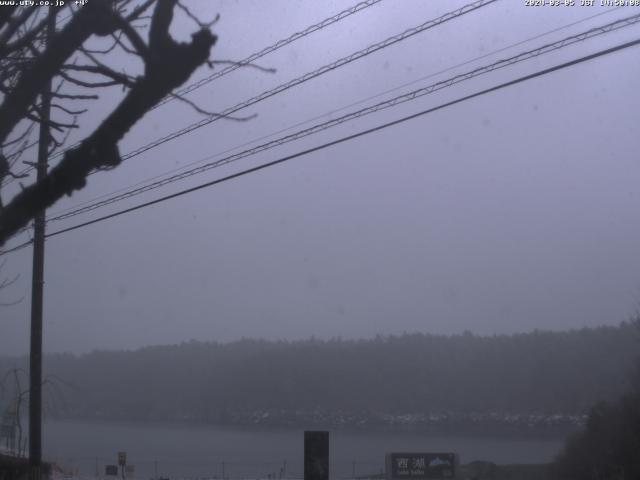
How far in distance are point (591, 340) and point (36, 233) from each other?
48.4 meters

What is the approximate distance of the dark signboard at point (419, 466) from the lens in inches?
1231

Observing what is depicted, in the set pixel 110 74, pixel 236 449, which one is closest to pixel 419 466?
pixel 236 449

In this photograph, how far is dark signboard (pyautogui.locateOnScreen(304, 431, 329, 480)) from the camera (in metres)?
13.1

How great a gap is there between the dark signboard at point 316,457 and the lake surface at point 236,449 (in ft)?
75.5

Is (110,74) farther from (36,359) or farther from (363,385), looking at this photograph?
(363,385)

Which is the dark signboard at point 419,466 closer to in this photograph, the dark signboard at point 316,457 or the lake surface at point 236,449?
the lake surface at point 236,449

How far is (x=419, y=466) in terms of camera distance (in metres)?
31.6

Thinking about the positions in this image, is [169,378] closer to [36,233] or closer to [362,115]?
[36,233]

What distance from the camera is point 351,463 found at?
137 feet

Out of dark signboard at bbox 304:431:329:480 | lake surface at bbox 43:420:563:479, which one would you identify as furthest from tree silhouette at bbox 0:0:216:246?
lake surface at bbox 43:420:563:479

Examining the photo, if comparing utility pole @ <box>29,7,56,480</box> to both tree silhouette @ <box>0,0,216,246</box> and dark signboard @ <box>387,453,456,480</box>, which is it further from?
dark signboard @ <box>387,453,456,480</box>

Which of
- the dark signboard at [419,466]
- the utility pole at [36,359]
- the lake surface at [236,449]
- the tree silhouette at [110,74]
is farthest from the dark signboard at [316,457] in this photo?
the lake surface at [236,449]

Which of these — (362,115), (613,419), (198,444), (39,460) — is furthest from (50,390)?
(198,444)

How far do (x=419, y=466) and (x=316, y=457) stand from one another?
1936 cm
